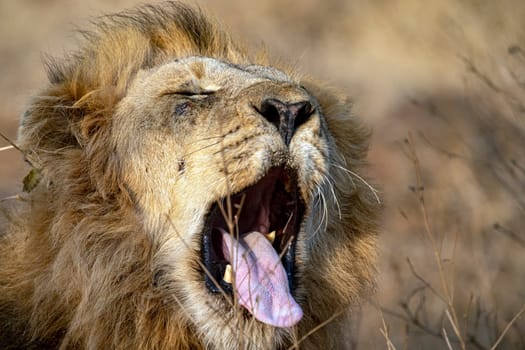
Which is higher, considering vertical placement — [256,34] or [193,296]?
[256,34]

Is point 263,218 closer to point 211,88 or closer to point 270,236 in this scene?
point 270,236

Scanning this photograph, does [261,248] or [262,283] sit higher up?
[261,248]

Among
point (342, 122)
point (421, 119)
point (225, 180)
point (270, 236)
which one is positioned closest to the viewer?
point (225, 180)

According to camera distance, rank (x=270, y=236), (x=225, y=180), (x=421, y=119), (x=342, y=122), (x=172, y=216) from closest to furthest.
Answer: (x=225, y=180) → (x=172, y=216) → (x=270, y=236) → (x=342, y=122) → (x=421, y=119)

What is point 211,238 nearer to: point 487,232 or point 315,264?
point 315,264

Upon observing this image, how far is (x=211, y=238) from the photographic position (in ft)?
11.9

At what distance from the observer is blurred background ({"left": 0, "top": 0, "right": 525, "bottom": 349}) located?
6.24m

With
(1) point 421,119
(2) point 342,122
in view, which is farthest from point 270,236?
(1) point 421,119

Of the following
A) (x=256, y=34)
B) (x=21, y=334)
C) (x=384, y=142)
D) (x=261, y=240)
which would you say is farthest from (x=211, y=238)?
(x=256, y=34)

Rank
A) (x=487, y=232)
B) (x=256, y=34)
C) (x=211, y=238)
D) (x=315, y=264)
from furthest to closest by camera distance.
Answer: (x=256, y=34) < (x=487, y=232) < (x=315, y=264) < (x=211, y=238)

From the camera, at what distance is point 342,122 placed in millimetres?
4320

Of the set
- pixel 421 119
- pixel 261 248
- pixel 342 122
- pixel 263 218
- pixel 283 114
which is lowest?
pixel 261 248

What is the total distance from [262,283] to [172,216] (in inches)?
16.0

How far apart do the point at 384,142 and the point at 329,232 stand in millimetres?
5949
